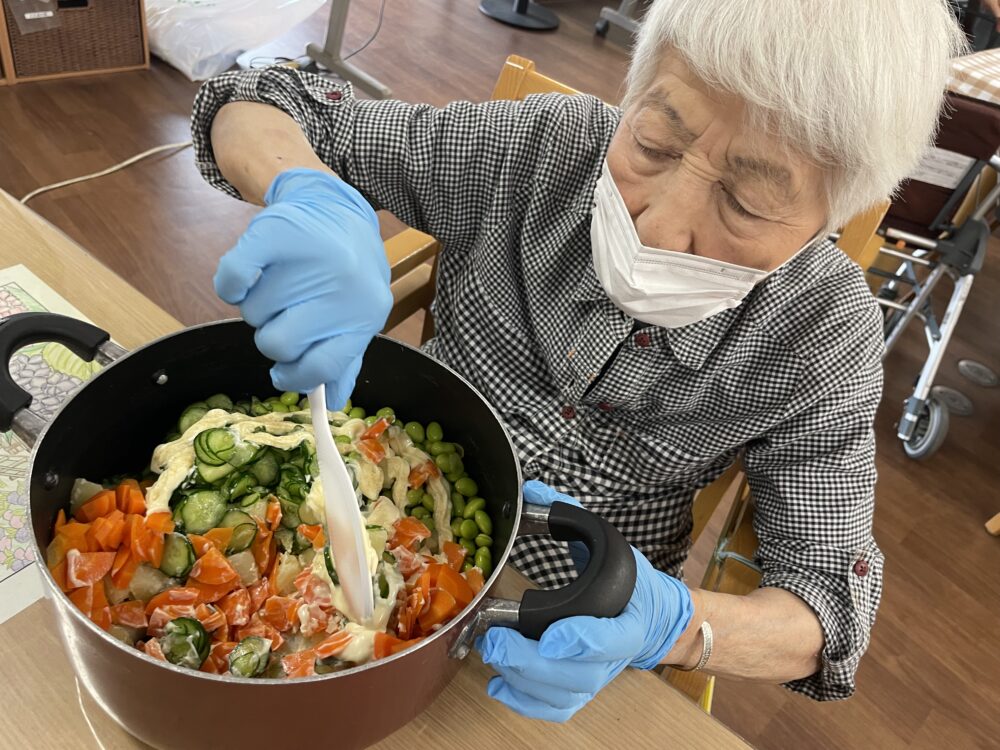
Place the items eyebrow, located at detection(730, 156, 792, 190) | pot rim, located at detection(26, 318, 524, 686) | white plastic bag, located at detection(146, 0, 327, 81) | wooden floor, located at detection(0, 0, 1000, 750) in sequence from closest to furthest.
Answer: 1. pot rim, located at detection(26, 318, 524, 686)
2. eyebrow, located at detection(730, 156, 792, 190)
3. wooden floor, located at detection(0, 0, 1000, 750)
4. white plastic bag, located at detection(146, 0, 327, 81)

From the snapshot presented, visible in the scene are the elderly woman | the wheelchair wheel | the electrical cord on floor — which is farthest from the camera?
the electrical cord on floor

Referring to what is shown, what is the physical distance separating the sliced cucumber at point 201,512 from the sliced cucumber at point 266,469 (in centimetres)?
5

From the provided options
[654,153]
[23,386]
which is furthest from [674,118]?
[23,386]

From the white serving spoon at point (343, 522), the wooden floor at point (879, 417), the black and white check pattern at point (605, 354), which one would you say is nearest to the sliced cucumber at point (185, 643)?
the white serving spoon at point (343, 522)

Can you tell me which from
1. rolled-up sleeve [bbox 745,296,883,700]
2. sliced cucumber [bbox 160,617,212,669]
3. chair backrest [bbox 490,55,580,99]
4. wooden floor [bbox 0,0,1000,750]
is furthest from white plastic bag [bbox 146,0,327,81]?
sliced cucumber [bbox 160,617,212,669]

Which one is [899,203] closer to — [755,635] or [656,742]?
[755,635]

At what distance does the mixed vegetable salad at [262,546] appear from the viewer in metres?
0.63

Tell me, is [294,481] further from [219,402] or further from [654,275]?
[654,275]

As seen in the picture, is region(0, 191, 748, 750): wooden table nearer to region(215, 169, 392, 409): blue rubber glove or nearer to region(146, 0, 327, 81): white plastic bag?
region(215, 169, 392, 409): blue rubber glove

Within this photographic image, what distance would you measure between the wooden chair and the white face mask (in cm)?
29

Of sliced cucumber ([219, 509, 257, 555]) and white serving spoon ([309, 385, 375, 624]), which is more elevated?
white serving spoon ([309, 385, 375, 624])

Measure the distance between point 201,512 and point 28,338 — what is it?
0.70ft

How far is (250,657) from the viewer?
2.02 ft

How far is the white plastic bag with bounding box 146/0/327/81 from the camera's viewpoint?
3293 mm
